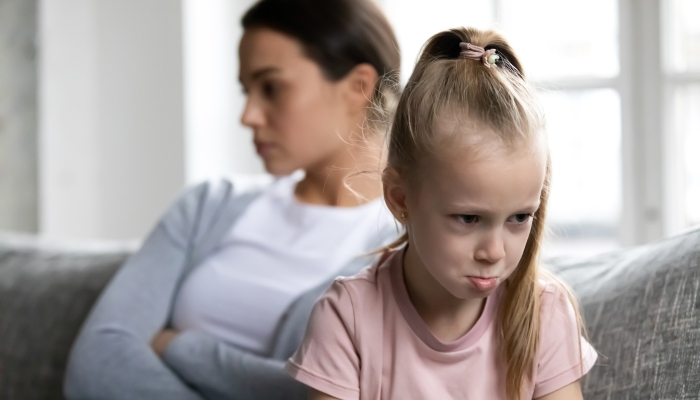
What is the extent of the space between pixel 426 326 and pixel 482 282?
0.14 metres

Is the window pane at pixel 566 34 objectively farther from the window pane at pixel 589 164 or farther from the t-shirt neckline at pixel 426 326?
the t-shirt neckline at pixel 426 326

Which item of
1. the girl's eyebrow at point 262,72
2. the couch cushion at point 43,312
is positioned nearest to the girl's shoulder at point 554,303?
the girl's eyebrow at point 262,72

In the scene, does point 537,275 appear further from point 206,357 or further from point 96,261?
point 96,261

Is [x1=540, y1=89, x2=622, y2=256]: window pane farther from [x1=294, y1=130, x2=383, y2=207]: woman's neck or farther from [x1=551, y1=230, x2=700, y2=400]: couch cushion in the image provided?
[x1=551, y1=230, x2=700, y2=400]: couch cushion

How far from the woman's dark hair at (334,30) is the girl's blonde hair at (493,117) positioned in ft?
1.96

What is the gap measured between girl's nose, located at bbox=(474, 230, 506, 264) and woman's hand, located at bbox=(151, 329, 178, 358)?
2.63 ft

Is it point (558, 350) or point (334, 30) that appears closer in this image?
point (558, 350)

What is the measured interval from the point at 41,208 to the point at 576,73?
2712 mm

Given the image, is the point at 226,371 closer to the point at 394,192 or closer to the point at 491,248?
the point at 394,192

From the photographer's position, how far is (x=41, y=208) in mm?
3609

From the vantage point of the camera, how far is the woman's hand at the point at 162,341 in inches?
55.9

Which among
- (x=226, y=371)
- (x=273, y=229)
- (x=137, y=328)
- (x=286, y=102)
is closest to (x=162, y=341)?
(x=137, y=328)

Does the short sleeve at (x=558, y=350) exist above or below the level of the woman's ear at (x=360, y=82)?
below

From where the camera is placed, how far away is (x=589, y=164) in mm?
3410
